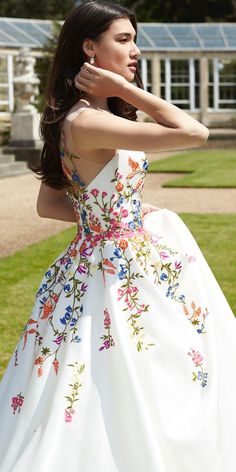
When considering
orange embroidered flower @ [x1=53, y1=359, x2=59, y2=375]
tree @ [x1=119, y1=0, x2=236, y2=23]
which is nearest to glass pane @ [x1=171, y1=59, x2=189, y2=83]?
tree @ [x1=119, y1=0, x2=236, y2=23]

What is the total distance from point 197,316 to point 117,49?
81cm

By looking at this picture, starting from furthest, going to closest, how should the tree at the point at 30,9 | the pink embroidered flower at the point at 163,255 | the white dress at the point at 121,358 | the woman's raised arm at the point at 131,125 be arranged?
the tree at the point at 30,9, the pink embroidered flower at the point at 163,255, the white dress at the point at 121,358, the woman's raised arm at the point at 131,125

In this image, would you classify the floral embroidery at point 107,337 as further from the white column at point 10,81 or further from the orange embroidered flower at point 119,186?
the white column at point 10,81

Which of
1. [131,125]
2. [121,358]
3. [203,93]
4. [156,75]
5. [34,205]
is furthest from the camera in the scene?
[203,93]

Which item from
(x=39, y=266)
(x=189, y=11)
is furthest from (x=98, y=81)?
(x=189, y=11)

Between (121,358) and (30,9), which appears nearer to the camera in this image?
(121,358)

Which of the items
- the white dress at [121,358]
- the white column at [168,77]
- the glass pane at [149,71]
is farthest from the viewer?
the glass pane at [149,71]

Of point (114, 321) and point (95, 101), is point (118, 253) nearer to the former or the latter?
point (114, 321)

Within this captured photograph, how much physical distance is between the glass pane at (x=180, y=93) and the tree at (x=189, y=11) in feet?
31.6

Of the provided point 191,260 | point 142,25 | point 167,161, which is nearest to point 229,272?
point 191,260

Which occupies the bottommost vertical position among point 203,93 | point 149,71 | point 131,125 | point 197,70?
point 131,125

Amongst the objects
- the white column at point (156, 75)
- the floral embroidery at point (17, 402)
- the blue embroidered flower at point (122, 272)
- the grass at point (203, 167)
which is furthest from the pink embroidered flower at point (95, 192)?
the white column at point (156, 75)

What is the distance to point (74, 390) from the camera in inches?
96.3

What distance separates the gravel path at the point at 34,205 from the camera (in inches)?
330
